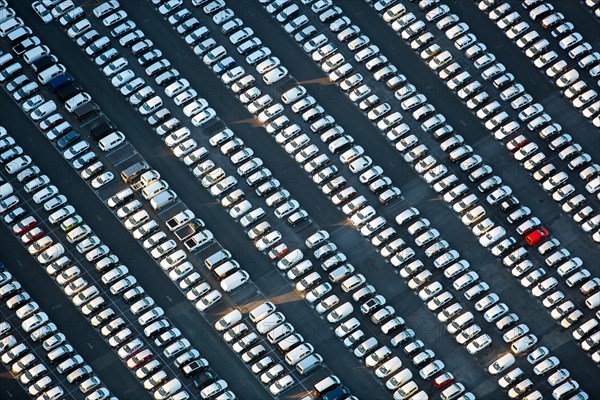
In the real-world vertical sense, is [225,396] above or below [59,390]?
below

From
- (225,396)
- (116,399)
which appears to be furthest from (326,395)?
(116,399)

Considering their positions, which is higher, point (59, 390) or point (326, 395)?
point (59, 390)

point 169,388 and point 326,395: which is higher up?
point 169,388

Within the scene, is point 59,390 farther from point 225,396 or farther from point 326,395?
point 326,395

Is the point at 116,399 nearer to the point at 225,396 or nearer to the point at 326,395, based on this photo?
the point at 225,396

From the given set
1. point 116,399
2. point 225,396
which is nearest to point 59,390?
point 116,399

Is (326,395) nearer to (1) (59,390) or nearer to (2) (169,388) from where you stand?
(2) (169,388)

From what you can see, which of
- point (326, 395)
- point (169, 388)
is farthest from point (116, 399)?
point (326, 395)
